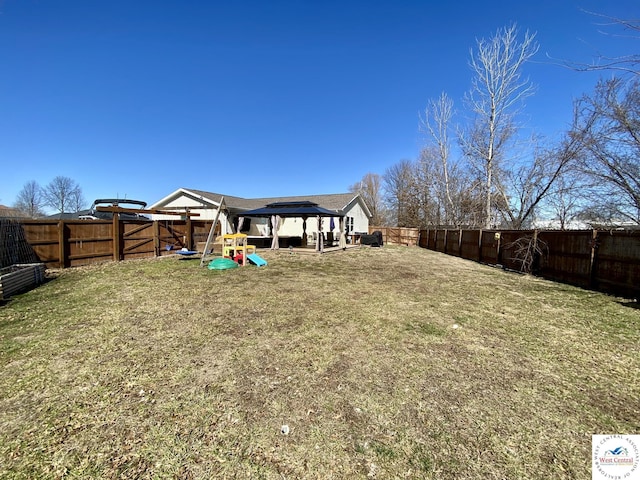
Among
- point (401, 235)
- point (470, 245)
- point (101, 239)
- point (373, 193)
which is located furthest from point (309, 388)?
point (373, 193)

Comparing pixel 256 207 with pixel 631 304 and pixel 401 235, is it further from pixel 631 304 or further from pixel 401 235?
pixel 631 304

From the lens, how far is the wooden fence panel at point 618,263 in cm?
627

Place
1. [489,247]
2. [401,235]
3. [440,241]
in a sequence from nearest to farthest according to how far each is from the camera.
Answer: [489,247]
[440,241]
[401,235]

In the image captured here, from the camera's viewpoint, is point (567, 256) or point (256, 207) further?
point (256, 207)

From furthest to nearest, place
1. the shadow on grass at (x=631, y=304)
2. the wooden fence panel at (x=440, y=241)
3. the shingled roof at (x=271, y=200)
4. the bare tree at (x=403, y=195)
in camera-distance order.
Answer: the bare tree at (x=403, y=195) < the shingled roof at (x=271, y=200) < the wooden fence panel at (x=440, y=241) < the shadow on grass at (x=631, y=304)

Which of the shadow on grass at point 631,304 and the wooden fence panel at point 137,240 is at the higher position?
the wooden fence panel at point 137,240

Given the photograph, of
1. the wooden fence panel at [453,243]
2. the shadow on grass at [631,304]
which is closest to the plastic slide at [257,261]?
the shadow on grass at [631,304]

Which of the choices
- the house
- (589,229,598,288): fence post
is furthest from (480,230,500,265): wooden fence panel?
the house

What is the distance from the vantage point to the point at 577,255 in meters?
7.81

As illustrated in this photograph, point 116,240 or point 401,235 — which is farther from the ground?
point 401,235

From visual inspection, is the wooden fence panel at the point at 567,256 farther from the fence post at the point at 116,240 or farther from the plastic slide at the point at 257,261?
the fence post at the point at 116,240

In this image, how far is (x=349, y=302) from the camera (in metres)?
5.54

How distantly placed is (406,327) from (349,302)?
4.92ft

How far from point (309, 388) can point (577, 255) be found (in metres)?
9.10
